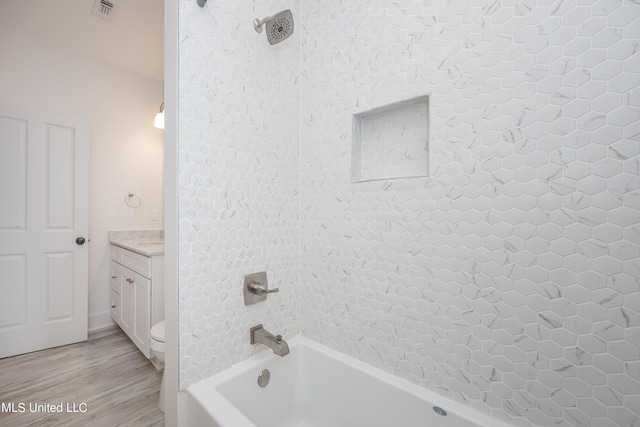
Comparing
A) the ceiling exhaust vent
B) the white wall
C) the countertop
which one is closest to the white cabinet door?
the countertop

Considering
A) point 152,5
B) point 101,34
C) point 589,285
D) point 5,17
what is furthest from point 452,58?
point 5,17

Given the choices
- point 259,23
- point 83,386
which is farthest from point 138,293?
point 259,23

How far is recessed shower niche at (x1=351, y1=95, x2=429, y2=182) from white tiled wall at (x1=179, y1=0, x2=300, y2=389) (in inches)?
15.1

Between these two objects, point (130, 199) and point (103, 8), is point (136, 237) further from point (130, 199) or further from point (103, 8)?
point (103, 8)

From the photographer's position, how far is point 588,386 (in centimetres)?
74

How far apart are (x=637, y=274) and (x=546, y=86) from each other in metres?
0.59

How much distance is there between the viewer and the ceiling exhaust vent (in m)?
1.94

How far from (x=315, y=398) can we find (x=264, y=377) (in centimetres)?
30

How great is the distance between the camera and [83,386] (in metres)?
1.68

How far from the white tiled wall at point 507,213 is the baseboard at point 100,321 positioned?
2.76 meters

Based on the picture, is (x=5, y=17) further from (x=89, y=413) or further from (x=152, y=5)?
(x=89, y=413)

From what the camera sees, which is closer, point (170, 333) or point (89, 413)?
point (170, 333)

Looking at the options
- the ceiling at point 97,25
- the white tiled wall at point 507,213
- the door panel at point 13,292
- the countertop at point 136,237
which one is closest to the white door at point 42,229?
the door panel at point 13,292

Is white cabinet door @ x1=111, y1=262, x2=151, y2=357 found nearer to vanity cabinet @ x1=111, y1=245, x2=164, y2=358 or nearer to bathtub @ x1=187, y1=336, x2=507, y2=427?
vanity cabinet @ x1=111, y1=245, x2=164, y2=358
